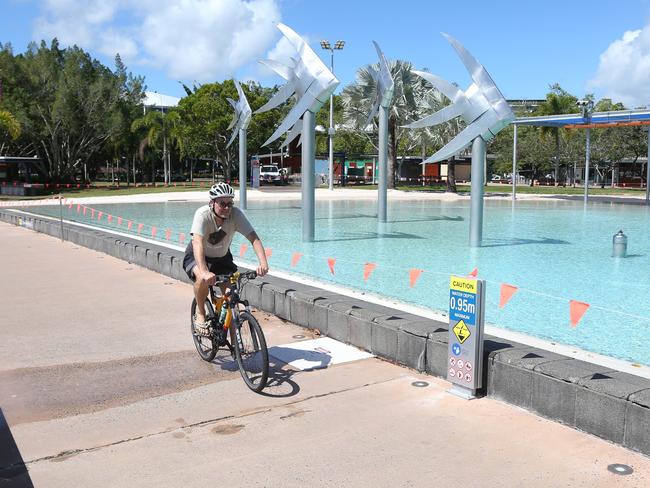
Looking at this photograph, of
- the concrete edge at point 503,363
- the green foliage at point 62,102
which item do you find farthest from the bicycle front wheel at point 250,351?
the green foliage at point 62,102

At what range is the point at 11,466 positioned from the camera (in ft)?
13.5

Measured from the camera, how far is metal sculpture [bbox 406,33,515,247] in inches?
622

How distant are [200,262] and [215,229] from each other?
0.39 metres

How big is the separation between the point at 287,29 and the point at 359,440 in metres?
14.3

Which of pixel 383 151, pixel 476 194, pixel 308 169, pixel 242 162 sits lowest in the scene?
pixel 476 194

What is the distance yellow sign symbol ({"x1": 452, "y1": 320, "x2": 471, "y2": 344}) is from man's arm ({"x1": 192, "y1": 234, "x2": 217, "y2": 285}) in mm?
2104

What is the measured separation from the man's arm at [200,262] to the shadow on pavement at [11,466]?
1.87 metres

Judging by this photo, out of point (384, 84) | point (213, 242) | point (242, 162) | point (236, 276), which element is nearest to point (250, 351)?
point (236, 276)

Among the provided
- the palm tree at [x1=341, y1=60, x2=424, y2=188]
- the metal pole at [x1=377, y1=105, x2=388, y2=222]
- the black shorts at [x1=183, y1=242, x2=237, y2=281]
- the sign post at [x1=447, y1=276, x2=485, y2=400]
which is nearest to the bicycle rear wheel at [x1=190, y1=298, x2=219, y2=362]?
the black shorts at [x1=183, y1=242, x2=237, y2=281]

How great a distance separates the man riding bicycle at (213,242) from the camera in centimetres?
572

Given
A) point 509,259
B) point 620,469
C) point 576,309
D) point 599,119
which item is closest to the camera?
point 620,469

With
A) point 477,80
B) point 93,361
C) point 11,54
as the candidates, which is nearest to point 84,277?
→ point 93,361

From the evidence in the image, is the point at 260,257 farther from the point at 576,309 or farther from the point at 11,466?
the point at 576,309

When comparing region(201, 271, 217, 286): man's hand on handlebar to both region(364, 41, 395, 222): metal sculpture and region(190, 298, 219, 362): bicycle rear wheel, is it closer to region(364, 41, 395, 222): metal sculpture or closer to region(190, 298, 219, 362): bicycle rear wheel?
region(190, 298, 219, 362): bicycle rear wheel
